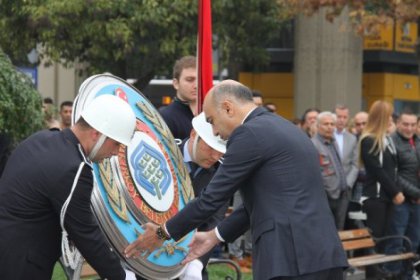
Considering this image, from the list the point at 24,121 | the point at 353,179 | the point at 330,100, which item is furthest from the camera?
the point at 330,100

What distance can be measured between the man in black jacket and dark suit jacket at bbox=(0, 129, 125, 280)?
7.76 m

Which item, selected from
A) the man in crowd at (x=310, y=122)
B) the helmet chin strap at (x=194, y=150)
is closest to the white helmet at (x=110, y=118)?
the helmet chin strap at (x=194, y=150)

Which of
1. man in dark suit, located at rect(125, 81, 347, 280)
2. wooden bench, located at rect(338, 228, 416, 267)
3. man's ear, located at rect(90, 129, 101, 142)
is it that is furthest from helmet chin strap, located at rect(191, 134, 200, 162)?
wooden bench, located at rect(338, 228, 416, 267)

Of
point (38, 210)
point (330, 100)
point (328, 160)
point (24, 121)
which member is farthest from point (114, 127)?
point (330, 100)

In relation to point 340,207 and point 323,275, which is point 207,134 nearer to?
point 323,275

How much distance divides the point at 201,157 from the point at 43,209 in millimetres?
1703

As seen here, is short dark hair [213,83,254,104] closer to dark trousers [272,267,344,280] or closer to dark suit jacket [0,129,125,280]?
dark suit jacket [0,129,125,280]

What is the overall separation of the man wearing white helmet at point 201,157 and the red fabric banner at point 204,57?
39 cm

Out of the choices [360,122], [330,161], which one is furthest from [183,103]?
[360,122]

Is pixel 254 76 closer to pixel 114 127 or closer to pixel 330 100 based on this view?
pixel 330 100

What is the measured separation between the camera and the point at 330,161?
42.9 feet

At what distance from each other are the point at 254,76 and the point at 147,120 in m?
26.4

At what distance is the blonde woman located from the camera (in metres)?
12.9

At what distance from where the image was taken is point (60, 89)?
31.5 meters
